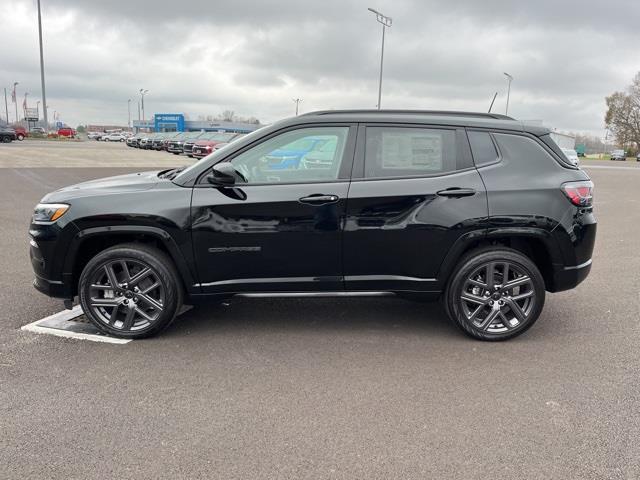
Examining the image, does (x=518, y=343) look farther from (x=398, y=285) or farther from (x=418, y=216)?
(x=418, y=216)

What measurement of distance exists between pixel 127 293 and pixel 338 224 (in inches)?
70.5

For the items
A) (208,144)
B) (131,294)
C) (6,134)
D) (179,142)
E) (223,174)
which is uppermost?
(6,134)

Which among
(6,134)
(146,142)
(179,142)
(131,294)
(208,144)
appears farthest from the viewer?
(146,142)

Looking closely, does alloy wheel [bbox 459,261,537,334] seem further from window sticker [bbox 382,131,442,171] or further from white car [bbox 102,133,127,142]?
white car [bbox 102,133,127,142]

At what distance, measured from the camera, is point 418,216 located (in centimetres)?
399

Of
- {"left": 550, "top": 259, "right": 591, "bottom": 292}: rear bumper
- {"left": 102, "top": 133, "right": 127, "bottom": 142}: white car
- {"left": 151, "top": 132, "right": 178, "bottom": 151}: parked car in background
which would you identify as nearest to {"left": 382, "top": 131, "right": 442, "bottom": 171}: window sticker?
{"left": 550, "top": 259, "right": 591, "bottom": 292}: rear bumper

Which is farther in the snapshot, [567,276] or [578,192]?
[567,276]

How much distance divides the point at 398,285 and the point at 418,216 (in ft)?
1.95

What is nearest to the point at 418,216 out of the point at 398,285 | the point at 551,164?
the point at 398,285

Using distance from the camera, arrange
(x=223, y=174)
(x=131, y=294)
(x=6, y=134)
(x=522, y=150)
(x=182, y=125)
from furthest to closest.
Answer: (x=182, y=125), (x=6, y=134), (x=522, y=150), (x=131, y=294), (x=223, y=174)

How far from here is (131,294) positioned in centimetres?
405

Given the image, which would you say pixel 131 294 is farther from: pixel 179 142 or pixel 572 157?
pixel 179 142

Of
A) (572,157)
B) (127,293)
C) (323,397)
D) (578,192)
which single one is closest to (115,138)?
(572,157)

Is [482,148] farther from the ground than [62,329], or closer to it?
farther from the ground
